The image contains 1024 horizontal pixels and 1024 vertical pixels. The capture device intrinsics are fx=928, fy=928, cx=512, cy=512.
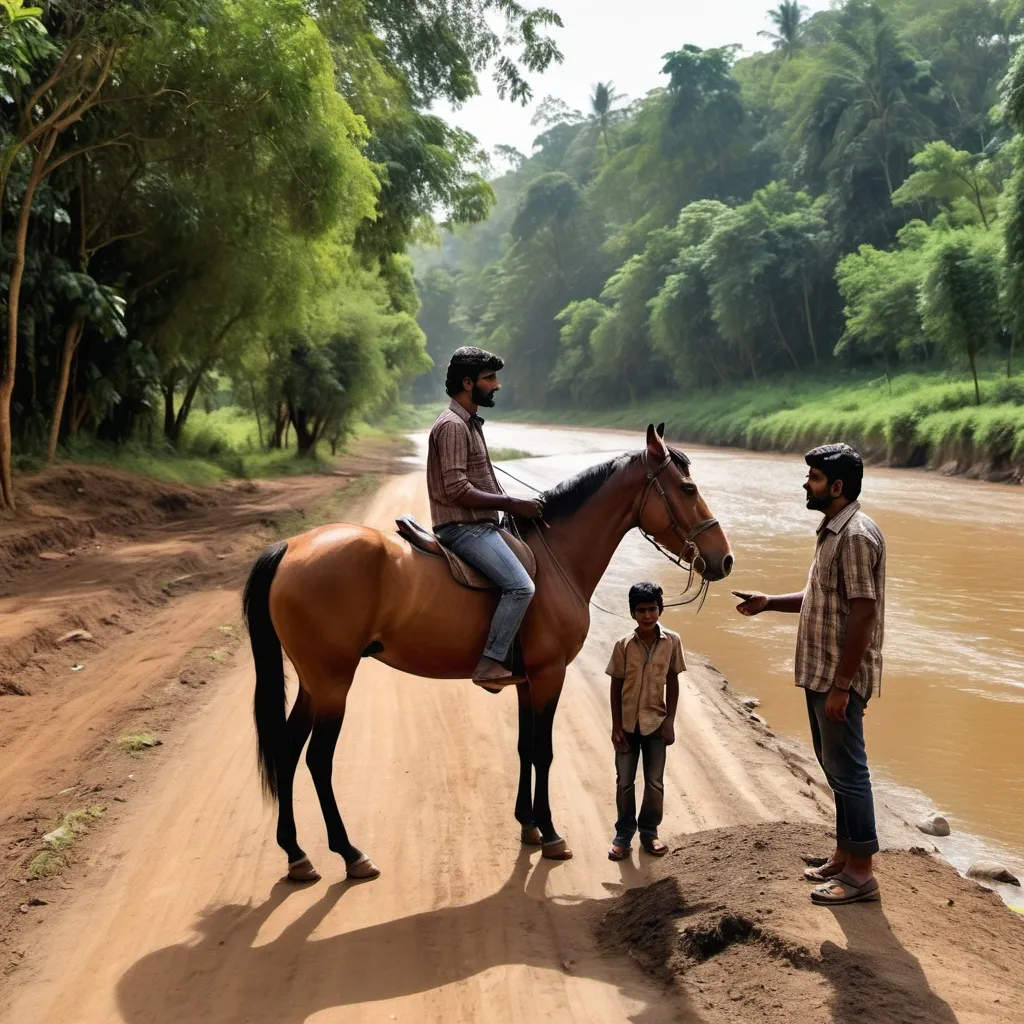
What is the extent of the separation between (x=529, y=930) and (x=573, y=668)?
4.55m

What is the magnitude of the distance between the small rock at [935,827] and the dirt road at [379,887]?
1.98ft

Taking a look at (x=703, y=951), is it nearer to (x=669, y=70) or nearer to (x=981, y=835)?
(x=981, y=835)

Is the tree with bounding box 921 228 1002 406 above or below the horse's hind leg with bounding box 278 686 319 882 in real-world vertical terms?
above

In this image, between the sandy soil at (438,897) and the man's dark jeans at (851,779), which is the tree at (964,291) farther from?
the man's dark jeans at (851,779)

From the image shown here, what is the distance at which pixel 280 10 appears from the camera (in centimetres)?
1233

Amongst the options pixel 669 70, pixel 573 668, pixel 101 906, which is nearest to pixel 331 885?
pixel 101 906

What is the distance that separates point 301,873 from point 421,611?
53.1 inches

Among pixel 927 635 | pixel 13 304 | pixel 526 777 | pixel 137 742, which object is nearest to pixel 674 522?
pixel 526 777

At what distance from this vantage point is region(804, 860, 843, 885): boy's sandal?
387cm

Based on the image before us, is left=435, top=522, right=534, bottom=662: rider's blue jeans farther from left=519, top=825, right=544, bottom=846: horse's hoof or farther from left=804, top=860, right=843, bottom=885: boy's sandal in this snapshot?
left=804, top=860, right=843, bottom=885: boy's sandal

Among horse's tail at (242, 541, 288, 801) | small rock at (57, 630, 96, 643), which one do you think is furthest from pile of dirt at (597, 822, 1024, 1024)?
small rock at (57, 630, 96, 643)

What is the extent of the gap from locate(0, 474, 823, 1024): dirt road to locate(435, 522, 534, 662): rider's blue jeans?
111 cm

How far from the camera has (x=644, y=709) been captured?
15.3 ft

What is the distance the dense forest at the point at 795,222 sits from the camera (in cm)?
3238
